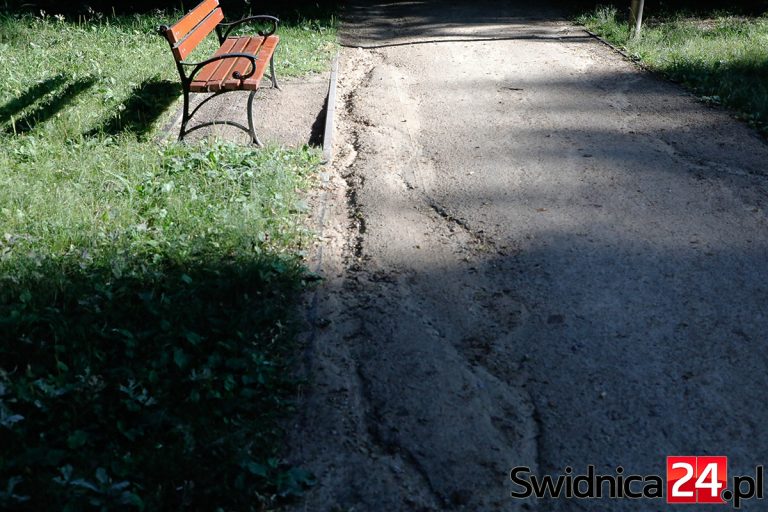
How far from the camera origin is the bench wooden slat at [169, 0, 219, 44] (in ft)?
20.8

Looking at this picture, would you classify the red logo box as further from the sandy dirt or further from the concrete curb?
the concrete curb

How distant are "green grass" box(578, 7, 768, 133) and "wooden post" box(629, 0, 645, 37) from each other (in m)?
0.10

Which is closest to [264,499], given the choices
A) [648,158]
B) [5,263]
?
[5,263]

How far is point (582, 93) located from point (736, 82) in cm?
149

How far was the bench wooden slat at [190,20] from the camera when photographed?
20.8 ft

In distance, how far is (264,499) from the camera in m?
3.00

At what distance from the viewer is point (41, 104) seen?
7195 mm

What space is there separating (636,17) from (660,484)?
7.91 meters

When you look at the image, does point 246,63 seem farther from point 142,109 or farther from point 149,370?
point 149,370

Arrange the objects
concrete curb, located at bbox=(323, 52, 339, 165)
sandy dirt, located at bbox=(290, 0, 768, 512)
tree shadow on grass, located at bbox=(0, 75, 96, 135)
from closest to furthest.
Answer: sandy dirt, located at bbox=(290, 0, 768, 512)
concrete curb, located at bbox=(323, 52, 339, 165)
tree shadow on grass, located at bbox=(0, 75, 96, 135)

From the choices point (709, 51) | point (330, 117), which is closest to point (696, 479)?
point (330, 117)

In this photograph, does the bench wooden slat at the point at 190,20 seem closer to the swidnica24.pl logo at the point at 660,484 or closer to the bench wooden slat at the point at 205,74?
the bench wooden slat at the point at 205,74

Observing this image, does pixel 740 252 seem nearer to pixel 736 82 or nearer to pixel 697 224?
pixel 697 224

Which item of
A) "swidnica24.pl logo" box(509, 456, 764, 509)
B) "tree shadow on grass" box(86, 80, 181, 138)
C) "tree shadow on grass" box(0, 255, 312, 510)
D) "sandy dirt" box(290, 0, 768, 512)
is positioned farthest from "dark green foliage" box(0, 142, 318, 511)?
"tree shadow on grass" box(86, 80, 181, 138)
